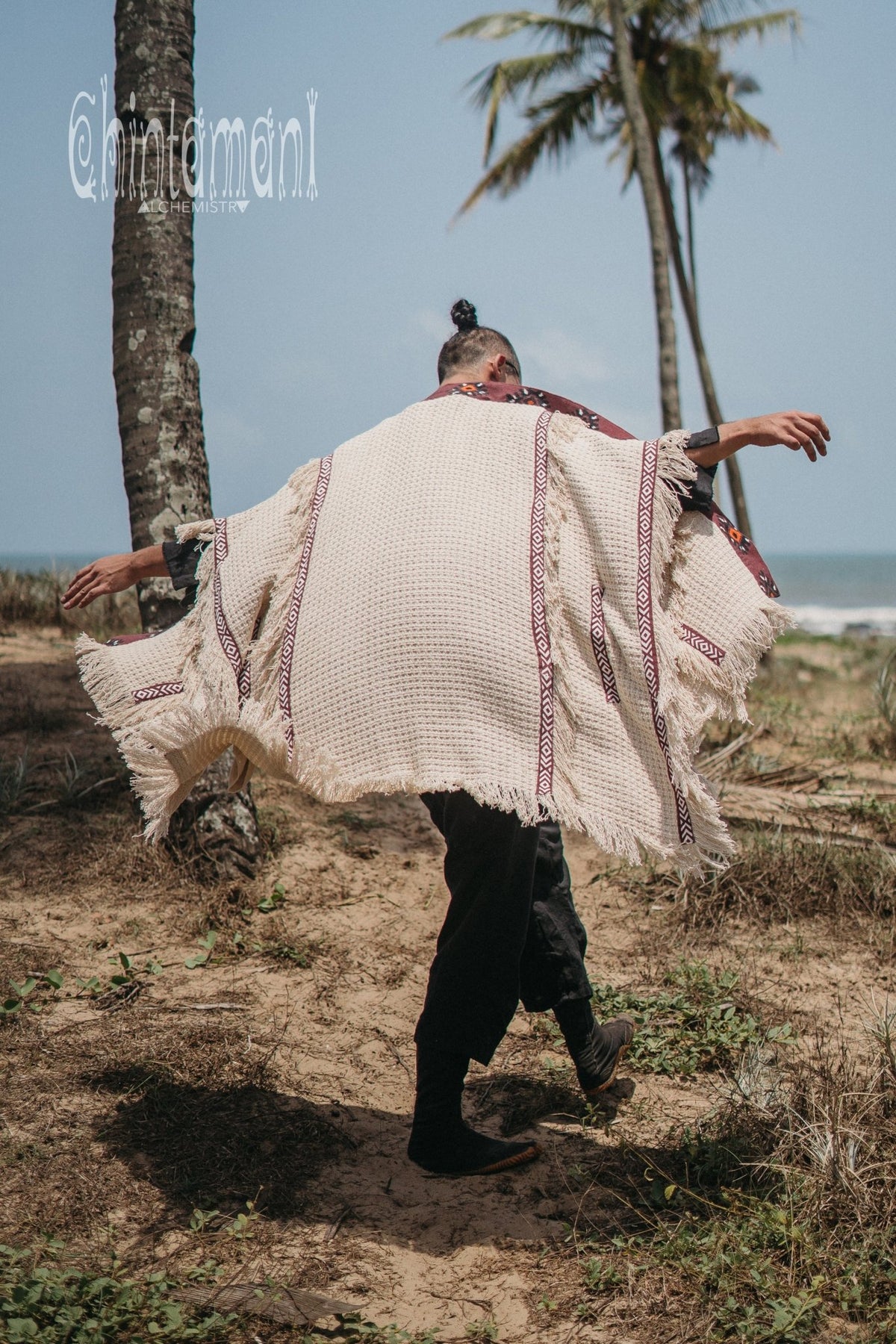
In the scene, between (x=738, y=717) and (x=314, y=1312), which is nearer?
(x=314, y=1312)

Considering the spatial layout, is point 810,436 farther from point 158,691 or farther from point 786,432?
point 158,691

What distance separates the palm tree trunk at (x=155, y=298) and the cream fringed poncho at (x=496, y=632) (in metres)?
2.01

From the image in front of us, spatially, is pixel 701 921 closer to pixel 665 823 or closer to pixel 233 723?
pixel 665 823

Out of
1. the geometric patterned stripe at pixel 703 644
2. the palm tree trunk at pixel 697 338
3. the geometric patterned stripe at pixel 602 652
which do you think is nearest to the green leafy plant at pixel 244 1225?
the geometric patterned stripe at pixel 602 652

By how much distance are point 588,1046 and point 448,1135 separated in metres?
0.49

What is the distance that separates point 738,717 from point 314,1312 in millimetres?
1514

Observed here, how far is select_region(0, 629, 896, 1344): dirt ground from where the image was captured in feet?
8.10

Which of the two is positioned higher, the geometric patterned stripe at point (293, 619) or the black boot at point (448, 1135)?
the geometric patterned stripe at point (293, 619)

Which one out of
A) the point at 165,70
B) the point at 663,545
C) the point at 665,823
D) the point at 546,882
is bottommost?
the point at 546,882

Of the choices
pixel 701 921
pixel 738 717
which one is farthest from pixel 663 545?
pixel 701 921

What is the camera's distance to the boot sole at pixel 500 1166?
2809 millimetres

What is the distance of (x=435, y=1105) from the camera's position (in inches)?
108

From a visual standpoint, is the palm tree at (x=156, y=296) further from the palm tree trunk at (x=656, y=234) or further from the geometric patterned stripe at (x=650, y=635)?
the palm tree trunk at (x=656, y=234)

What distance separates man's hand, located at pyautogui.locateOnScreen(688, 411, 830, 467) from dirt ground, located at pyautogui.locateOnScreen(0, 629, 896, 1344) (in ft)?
5.70
